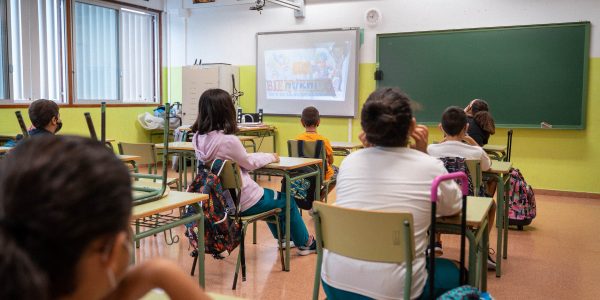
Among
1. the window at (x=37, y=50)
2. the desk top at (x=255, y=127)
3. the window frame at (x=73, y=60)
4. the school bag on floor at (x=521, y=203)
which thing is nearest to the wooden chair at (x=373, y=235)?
the school bag on floor at (x=521, y=203)

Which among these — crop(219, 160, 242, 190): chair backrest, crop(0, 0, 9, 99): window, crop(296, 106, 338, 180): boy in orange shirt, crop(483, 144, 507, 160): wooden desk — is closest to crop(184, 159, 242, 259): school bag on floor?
crop(219, 160, 242, 190): chair backrest

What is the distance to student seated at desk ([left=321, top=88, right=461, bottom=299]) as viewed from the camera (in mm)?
1802

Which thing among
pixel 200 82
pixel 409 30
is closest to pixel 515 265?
pixel 409 30

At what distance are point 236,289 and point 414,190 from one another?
1712mm

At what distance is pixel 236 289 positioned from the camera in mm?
3189

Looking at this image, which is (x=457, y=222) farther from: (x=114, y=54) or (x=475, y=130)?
(x=114, y=54)

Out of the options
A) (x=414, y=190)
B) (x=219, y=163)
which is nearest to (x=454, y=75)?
(x=219, y=163)

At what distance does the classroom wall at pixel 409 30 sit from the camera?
20.9 feet

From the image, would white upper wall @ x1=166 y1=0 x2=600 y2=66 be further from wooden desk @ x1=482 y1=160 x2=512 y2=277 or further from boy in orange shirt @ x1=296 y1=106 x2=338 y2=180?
wooden desk @ x1=482 y1=160 x2=512 y2=277

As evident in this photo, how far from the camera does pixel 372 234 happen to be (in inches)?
69.5

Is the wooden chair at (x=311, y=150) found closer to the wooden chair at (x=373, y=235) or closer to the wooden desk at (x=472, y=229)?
the wooden desk at (x=472, y=229)

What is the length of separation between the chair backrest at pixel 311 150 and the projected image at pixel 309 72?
3.32 metres

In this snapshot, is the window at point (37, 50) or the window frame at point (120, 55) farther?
the window frame at point (120, 55)

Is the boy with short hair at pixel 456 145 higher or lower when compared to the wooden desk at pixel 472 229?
higher
